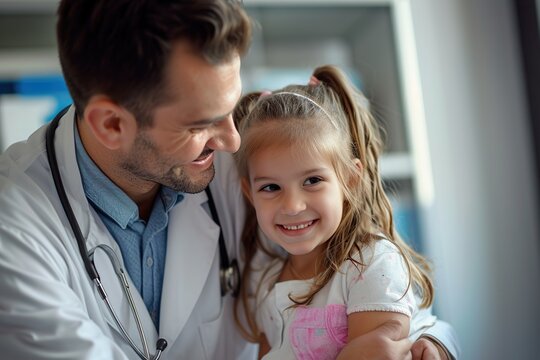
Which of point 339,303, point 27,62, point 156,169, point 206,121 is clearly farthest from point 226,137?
point 27,62

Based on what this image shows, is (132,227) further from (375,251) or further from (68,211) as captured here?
(375,251)

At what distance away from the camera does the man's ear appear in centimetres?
121

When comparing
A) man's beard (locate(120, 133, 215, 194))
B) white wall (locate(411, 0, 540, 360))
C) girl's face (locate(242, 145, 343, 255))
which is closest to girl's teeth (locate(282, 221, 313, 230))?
girl's face (locate(242, 145, 343, 255))

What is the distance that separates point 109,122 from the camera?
1.25 metres

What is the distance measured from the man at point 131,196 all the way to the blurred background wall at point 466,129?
1.20 meters

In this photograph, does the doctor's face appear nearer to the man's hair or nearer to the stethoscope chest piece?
the man's hair

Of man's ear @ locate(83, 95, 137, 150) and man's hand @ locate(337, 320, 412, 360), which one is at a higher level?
man's ear @ locate(83, 95, 137, 150)

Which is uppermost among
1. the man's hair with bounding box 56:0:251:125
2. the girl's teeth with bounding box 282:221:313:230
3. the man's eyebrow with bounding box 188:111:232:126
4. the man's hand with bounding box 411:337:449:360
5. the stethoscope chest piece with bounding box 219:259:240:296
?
→ the man's hair with bounding box 56:0:251:125

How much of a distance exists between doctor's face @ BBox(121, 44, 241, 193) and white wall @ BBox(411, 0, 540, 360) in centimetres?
153

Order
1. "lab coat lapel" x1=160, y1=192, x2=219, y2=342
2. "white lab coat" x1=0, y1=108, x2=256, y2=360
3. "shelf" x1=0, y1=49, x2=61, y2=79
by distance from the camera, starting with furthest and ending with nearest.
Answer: "shelf" x1=0, y1=49, x2=61, y2=79 < "lab coat lapel" x1=160, y1=192, x2=219, y2=342 < "white lab coat" x1=0, y1=108, x2=256, y2=360

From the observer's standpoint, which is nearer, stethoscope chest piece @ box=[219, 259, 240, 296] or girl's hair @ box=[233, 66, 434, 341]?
girl's hair @ box=[233, 66, 434, 341]

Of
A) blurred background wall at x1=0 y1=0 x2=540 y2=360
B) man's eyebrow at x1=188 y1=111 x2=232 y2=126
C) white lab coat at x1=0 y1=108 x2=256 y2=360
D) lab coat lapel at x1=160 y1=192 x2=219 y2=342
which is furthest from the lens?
blurred background wall at x1=0 y1=0 x2=540 y2=360

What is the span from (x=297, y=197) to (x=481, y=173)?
1515 mm

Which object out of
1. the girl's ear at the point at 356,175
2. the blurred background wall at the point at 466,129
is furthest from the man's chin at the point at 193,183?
the blurred background wall at the point at 466,129
